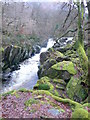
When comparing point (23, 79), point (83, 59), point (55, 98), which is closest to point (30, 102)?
point (55, 98)

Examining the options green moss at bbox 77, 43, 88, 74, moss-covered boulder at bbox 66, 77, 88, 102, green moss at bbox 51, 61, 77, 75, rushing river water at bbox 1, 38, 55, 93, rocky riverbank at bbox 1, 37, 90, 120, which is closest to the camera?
rocky riverbank at bbox 1, 37, 90, 120

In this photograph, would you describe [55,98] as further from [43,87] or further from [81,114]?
[43,87]

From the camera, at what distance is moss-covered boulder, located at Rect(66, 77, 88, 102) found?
9.69 m

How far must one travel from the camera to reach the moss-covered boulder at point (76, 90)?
31.8 ft

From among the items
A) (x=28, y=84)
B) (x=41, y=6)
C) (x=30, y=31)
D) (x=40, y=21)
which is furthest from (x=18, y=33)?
(x=28, y=84)

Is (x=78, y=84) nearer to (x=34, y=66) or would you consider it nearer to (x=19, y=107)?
(x=19, y=107)

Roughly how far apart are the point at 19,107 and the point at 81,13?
593cm

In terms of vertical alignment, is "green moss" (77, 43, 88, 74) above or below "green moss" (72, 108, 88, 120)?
above

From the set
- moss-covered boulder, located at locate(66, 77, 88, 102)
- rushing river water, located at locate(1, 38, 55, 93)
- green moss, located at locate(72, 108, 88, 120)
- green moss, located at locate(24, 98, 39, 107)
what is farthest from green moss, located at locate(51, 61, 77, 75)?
green moss, located at locate(72, 108, 88, 120)

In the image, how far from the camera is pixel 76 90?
10023 mm

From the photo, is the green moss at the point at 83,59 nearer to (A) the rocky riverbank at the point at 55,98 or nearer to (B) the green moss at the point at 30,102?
(A) the rocky riverbank at the point at 55,98

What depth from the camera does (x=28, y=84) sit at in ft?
48.7

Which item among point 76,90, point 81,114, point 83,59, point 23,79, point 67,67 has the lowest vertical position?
point 23,79

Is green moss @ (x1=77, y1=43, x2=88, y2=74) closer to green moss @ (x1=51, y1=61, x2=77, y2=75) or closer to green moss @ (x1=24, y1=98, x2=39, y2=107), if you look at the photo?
green moss @ (x1=51, y1=61, x2=77, y2=75)
